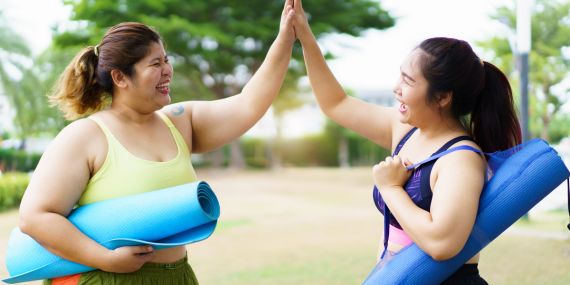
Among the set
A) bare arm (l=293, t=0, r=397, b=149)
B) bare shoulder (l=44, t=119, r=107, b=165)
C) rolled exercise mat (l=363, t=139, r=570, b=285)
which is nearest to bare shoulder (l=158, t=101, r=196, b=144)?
bare shoulder (l=44, t=119, r=107, b=165)

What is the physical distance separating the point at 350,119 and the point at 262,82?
25 cm

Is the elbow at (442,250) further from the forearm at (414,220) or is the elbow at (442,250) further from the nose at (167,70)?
the nose at (167,70)

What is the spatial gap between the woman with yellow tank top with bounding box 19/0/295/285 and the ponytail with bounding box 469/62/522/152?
2.17 feet

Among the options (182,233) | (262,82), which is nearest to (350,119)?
(262,82)

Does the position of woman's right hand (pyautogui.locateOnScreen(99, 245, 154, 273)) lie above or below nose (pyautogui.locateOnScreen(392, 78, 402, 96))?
below

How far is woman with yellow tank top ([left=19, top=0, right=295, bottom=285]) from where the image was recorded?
4.35ft

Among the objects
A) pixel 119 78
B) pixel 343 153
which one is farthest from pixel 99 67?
pixel 343 153

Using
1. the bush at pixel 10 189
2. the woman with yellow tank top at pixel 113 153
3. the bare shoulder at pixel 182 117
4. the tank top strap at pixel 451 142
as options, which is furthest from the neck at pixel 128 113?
the bush at pixel 10 189

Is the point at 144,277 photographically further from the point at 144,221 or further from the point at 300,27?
the point at 300,27

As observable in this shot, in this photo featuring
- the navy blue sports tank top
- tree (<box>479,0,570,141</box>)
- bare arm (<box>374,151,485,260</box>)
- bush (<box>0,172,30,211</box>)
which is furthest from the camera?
tree (<box>479,0,570,141</box>)

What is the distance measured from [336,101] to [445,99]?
0.39 meters

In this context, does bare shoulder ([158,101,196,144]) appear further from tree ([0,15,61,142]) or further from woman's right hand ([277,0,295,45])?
tree ([0,15,61,142])

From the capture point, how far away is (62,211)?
52.8 inches

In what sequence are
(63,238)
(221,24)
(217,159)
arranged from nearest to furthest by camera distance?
(63,238) → (221,24) → (217,159)
